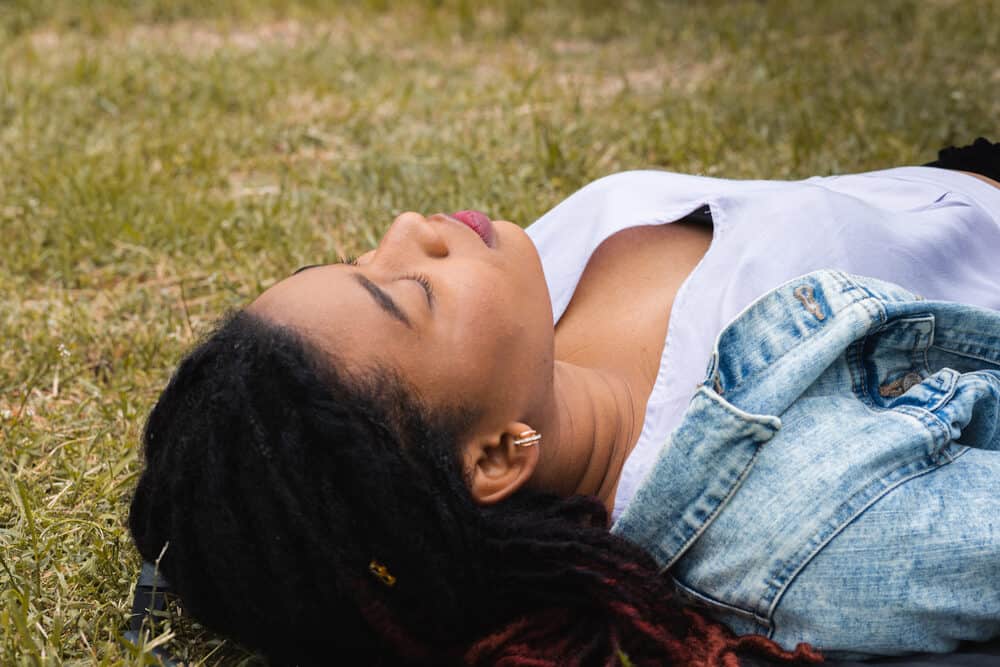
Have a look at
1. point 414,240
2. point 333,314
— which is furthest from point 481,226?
point 333,314

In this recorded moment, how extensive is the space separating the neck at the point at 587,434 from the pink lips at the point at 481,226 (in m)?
0.28

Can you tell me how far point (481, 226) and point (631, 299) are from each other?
474mm

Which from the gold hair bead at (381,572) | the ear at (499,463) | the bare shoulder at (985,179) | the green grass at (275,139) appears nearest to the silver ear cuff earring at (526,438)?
the ear at (499,463)

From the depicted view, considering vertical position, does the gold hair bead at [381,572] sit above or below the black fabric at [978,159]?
below

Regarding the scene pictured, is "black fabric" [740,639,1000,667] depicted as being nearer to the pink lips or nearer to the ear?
the ear

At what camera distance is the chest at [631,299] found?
7.54 ft

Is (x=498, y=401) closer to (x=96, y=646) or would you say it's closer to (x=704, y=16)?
(x=96, y=646)

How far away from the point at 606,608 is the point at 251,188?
2.90 meters

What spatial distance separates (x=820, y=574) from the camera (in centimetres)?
183

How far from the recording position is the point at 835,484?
184 cm

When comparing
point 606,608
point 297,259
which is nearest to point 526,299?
point 606,608

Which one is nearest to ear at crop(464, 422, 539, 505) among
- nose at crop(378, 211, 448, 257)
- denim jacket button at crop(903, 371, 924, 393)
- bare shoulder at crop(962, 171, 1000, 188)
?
nose at crop(378, 211, 448, 257)

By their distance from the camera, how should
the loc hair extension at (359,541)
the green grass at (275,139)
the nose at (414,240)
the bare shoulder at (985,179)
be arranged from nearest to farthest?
the loc hair extension at (359,541) → the nose at (414,240) → the green grass at (275,139) → the bare shoulder at (985,179)

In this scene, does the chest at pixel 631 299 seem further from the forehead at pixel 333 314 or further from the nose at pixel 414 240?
the forehead at pixel 333 314
